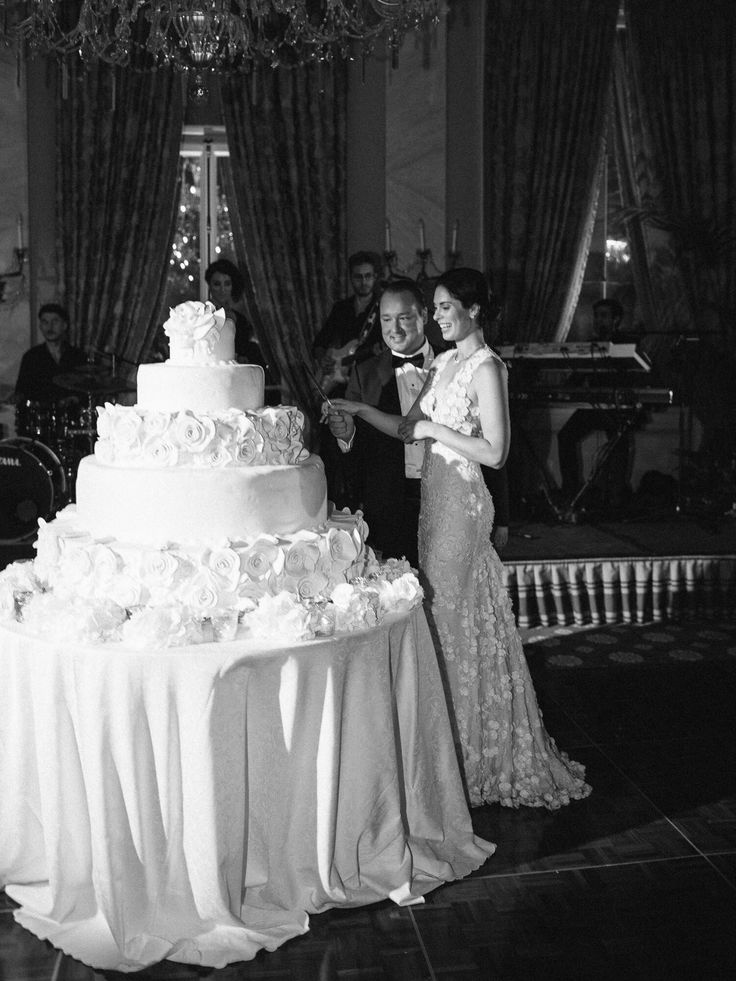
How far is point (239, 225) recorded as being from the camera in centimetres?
828

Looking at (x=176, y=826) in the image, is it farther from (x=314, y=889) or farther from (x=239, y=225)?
(x=239, y=225)

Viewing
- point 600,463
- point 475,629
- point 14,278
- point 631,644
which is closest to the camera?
point 475,629

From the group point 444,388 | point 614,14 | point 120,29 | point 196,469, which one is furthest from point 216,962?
point 614,14

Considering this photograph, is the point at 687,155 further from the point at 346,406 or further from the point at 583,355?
the point at 346,406

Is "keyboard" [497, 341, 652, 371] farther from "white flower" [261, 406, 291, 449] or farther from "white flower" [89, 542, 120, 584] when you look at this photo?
"white flower" [89, 542, 120, 584]

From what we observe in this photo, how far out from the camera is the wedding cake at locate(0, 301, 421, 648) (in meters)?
2.71

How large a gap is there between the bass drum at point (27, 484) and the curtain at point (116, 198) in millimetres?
1245

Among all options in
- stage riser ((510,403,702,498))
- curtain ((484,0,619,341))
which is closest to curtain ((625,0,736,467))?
curtain ((484,0,619,341))

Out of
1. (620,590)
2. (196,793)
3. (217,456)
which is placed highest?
(217,456)

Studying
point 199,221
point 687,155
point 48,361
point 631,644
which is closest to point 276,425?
point 631,644

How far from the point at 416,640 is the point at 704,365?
5582 millimetres

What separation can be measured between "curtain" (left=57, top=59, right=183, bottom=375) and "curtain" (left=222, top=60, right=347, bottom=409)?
0.51 m

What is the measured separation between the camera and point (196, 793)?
2.61 meters

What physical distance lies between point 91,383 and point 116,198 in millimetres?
1818
